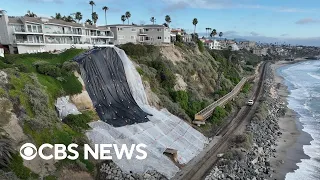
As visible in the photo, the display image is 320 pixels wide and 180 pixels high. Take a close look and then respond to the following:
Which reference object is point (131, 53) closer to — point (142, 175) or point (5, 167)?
point (142, 175)

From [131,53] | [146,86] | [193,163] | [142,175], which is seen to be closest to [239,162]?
[193,163]

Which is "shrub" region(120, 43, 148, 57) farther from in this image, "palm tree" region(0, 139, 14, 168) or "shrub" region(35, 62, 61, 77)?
"palm tree" region(0, 139, 14, 168)

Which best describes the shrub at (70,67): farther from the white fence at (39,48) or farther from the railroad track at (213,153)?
the railroad track at (213,153)

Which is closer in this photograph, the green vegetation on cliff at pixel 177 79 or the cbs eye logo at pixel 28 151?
the cbs eye logo at pixel 28 151

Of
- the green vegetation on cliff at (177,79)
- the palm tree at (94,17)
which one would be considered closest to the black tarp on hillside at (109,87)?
the green vegetation on cliff at (177,79)

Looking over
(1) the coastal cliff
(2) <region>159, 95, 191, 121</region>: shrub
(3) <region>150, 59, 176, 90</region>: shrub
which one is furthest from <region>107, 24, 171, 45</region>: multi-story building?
(2) <region>159, 95, 191, 121</region>: shrub

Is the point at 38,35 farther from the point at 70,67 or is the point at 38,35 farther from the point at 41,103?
the point at 41,103
